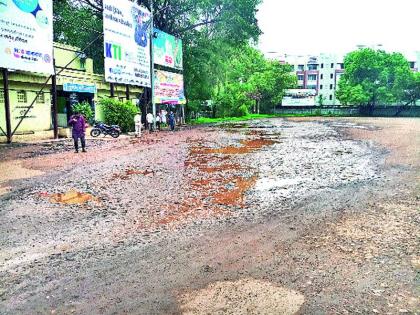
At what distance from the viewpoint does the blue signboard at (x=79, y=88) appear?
2384cm

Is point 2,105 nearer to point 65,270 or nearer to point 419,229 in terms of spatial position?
point 65,270

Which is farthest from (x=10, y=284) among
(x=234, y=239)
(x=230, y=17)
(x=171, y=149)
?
(x=230, y=17)

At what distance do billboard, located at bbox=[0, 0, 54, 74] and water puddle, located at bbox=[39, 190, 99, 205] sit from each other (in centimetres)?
1174

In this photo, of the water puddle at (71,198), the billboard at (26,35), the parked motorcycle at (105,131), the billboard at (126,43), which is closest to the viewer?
the water puddle at (71,198)

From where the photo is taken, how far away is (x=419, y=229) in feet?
19.3

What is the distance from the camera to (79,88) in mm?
24938

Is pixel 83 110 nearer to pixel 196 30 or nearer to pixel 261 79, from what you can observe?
pixel 196 30

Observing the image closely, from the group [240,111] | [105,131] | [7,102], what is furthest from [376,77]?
[7,102]

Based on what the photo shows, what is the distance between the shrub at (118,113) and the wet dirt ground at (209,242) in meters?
15.6

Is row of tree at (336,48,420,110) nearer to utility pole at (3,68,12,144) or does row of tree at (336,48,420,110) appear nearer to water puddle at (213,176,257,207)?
utility pole at (3,68,12,144)

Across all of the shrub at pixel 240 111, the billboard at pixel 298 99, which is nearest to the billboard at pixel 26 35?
the shrub at pixel 240 111

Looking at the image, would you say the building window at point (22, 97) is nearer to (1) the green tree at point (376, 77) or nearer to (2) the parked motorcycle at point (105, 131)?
(2) the parked motorcycle at point (105, 131)

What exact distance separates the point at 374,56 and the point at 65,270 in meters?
75.9

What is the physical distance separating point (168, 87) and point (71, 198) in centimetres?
2551
